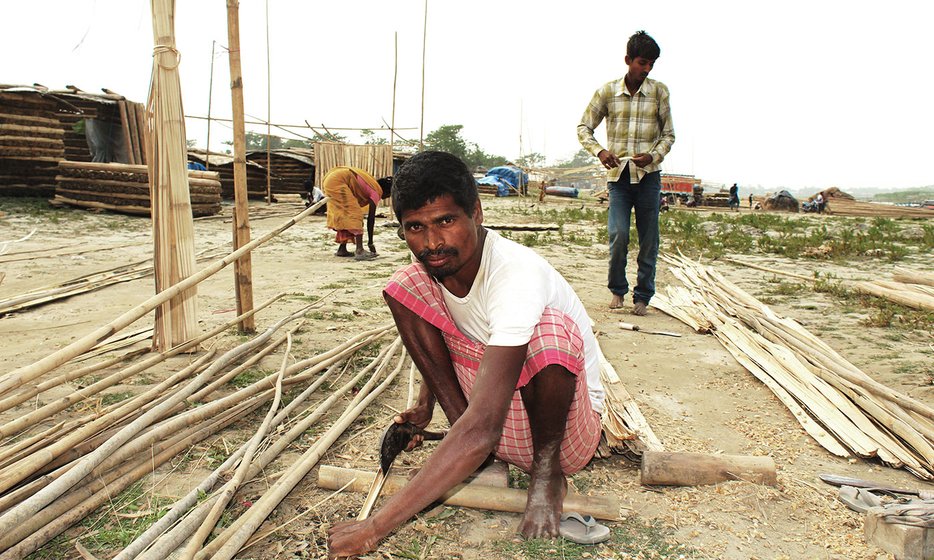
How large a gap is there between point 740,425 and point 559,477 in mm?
1016

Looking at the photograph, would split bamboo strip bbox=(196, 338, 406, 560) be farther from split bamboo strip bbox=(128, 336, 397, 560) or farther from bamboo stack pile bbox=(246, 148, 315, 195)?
bamboo stack pile bbox=(246, 148, 315, 195)

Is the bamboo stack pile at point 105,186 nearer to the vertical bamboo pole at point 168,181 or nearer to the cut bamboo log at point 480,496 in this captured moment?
the vertical bamboo pole at point 168,181

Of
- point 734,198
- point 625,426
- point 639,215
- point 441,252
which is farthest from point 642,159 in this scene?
point 734,198

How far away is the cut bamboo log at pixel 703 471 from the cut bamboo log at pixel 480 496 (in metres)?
0.14

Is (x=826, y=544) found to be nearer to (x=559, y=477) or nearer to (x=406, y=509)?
(x=559, y=477)

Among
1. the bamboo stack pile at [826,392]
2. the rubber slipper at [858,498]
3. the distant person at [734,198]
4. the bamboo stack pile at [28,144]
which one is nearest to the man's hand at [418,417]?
the rubber slipper at [858,498]

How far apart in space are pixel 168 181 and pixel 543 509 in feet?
6.84

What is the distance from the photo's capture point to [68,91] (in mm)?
9836

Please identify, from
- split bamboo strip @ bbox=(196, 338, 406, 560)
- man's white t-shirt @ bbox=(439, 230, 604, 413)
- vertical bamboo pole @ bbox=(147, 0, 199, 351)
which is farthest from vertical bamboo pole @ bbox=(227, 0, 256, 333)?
man's white t-shirt @ bbox=(439, 230, 604, 413)

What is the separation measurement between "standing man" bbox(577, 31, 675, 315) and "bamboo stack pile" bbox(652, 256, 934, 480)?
1.62ft

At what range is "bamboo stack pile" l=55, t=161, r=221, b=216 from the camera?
9.27 metres

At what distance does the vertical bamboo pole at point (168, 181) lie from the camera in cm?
251

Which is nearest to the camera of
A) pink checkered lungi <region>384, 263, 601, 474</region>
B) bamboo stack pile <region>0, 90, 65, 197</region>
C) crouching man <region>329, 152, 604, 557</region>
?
crouching man <region>329, 152, 604, 557</region>

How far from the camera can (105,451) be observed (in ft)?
5.06
